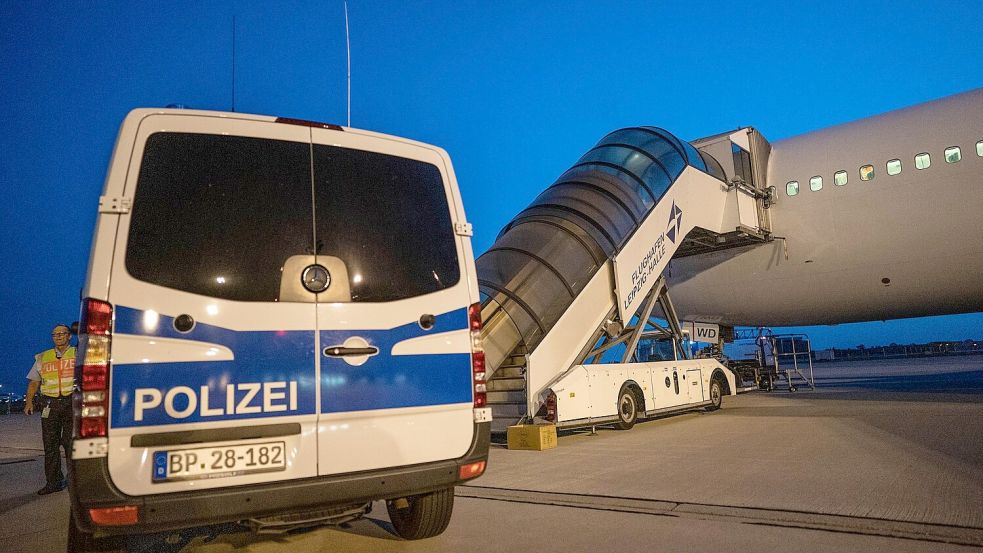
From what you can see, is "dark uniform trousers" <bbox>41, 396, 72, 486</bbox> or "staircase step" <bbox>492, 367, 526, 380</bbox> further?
"staircase step" <bbox>492, 367, 526, 380</bbox>

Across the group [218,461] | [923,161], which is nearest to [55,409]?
[218,461]

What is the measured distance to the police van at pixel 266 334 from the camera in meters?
2.42

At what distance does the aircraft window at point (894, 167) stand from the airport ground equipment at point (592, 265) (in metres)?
2.99

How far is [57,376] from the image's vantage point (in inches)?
242

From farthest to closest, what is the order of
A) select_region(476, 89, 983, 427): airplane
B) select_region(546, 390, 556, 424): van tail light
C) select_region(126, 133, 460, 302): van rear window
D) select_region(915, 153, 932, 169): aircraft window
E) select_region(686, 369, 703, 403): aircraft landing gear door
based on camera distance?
select_region(915, 153, 932, 169): aircraft window, select_region(686, 369, 703, 403): aircraft landing gear door, select_region(476, 89, 983, 427): airplane, select_region(546, 390, 556, 424): van tail light, select_region(126, 133, 460, 302): van rear window

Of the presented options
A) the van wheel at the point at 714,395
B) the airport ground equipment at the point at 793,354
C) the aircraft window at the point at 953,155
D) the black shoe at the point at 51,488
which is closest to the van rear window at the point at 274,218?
the black shoe at the point at 51,488

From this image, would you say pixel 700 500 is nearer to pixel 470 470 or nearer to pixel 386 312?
pixel 470 470

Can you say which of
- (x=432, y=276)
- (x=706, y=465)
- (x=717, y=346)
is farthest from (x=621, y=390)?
(x=717, y=346)

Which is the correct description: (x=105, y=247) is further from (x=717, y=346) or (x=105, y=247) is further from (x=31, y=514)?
(x=717, y=346)

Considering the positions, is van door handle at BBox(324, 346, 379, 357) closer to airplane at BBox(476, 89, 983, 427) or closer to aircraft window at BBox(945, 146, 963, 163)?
airplane at BBox(476, 89, 983, 427)

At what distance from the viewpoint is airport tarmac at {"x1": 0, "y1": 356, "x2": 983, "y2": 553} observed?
342 centimetres

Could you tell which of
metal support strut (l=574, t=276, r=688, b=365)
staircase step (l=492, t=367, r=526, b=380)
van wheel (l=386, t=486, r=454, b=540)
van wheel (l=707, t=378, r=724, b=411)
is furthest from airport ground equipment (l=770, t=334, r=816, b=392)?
van wheel (l=386, t=486, r=454, b=540)

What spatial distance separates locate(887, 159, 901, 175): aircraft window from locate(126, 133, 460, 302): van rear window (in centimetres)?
1232

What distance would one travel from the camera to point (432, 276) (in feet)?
10.2
